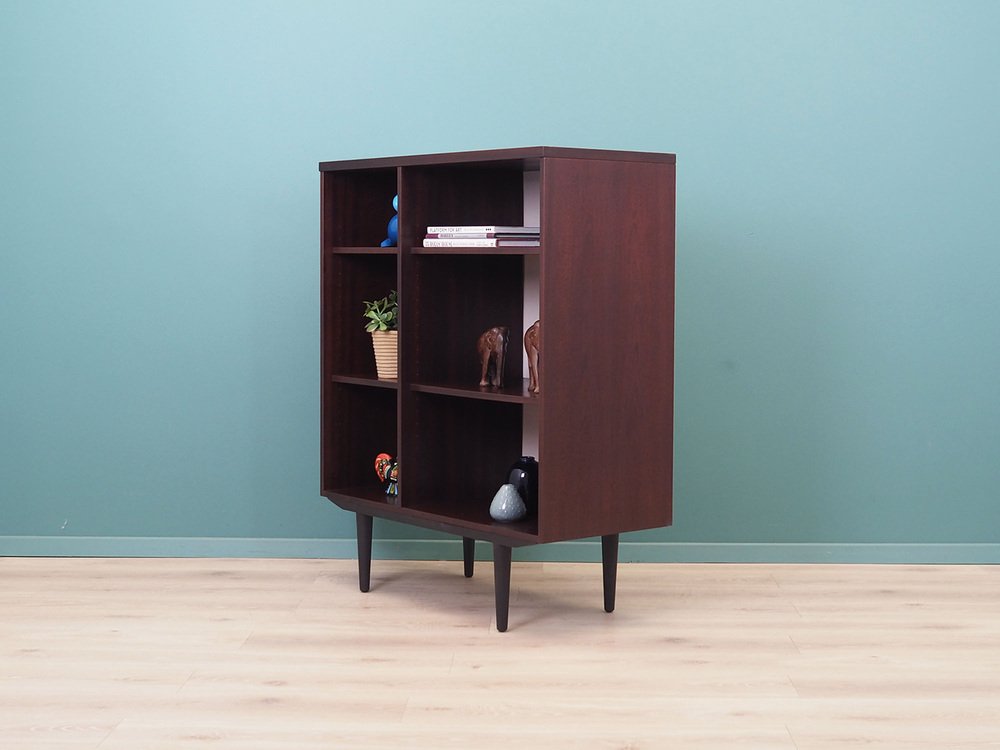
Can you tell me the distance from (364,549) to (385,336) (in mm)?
652

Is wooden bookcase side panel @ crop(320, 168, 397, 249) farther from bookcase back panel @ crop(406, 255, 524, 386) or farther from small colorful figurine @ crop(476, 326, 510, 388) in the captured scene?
small colorful figurine @ crop(476, 326, 510, 388)

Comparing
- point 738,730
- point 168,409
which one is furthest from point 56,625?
point 738,730

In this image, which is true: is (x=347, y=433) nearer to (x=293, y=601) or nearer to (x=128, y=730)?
(x=293, y=601)

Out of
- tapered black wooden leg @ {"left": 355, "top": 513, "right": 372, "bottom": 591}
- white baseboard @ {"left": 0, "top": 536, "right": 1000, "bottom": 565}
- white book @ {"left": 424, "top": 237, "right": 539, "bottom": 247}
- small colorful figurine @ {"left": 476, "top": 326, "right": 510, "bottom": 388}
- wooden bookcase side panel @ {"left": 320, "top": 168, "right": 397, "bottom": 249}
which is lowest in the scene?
white baseboard @ {"left": 0, "top": 536, "right": 1000, "bottom": 565}

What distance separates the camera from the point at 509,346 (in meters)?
3.45

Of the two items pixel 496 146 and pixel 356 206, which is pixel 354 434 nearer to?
pixel 356 206

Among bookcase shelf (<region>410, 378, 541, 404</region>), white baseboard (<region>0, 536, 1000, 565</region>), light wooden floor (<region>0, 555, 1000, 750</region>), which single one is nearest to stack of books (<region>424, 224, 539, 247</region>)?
bookcase shelf (<region>410, 378, 541, 404</region>)

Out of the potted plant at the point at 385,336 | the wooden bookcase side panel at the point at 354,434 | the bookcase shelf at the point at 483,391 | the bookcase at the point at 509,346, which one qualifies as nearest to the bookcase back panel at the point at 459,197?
the bookcase at the point at 509,346

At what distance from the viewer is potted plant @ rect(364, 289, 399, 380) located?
11.0ft

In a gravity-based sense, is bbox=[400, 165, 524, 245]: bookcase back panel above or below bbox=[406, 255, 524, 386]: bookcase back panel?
above

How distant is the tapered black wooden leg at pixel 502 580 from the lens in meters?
3.01

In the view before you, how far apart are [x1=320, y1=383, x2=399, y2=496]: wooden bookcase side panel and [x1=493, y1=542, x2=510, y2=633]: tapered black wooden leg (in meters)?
0.56

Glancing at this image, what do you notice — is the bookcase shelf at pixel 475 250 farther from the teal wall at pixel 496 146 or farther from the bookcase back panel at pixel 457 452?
the teal wall at pixel 496 146

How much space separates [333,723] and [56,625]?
1083 millimetres
